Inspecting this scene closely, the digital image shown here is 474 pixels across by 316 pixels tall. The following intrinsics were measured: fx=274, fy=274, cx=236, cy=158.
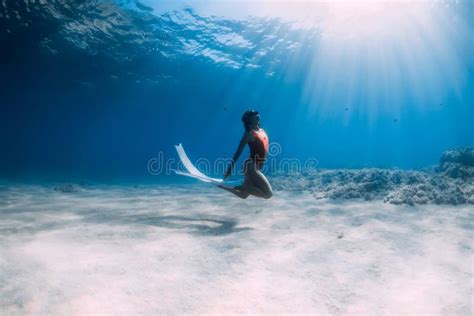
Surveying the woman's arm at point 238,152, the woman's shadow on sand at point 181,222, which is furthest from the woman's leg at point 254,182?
the woman's shadow on sand at point 181,222

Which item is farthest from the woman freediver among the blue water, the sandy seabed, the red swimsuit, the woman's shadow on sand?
the blue water

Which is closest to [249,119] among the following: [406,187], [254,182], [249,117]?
[249,117]

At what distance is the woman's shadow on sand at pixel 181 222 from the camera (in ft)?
18.6

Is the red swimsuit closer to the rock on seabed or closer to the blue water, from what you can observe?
the rock on seabed

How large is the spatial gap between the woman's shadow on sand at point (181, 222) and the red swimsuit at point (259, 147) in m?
1.54

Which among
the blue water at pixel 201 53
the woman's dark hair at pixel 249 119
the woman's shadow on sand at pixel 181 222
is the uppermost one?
the blue water at pixel 201 53

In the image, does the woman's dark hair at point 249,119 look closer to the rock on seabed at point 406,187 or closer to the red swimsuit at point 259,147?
the red swimsuit at point 259,147

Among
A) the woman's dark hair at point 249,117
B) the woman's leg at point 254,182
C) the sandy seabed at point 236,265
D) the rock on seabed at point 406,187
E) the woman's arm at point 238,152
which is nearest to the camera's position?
the sandy seabed at point 236,265

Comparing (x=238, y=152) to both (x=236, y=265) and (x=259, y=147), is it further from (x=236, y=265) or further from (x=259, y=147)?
(x=236, y=265)

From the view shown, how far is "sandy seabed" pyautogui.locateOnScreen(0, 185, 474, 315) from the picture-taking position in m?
2.79

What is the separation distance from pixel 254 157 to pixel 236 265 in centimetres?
290

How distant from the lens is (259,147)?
20.1ft

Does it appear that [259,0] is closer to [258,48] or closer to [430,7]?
[258,48]

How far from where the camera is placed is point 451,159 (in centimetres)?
1501
